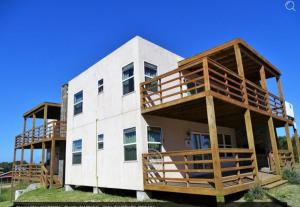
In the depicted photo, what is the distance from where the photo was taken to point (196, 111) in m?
11.8

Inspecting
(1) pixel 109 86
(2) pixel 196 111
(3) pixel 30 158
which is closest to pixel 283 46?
(2) pixel 196 111

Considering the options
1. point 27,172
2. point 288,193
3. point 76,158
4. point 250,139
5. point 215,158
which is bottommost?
point 288,193

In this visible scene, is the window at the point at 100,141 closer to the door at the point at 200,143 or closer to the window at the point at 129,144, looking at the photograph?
the window at the point at 129,144

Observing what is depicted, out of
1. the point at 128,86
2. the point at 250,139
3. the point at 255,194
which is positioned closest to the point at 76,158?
the point at 128,86

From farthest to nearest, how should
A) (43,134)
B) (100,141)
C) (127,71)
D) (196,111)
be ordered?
(43,134) < (100,141) < (127,71) < (196,111)

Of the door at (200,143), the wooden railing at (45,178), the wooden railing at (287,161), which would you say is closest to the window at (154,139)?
the door at (200,143)

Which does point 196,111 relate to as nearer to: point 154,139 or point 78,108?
point 154,139

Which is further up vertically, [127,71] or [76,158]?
[127,71]

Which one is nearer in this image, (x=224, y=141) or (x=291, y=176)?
(x=291, y=176)

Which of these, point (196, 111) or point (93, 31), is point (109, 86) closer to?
point (93, 31)

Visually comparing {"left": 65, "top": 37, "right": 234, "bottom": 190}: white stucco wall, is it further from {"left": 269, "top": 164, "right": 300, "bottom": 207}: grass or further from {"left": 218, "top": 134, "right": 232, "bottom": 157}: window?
{"left": 269, "top": 164, "right": 300, "bottom": 207}: grass

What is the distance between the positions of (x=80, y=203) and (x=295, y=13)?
14232mm

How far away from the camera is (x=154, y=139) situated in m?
11.6

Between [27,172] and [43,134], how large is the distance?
15.3 feet
